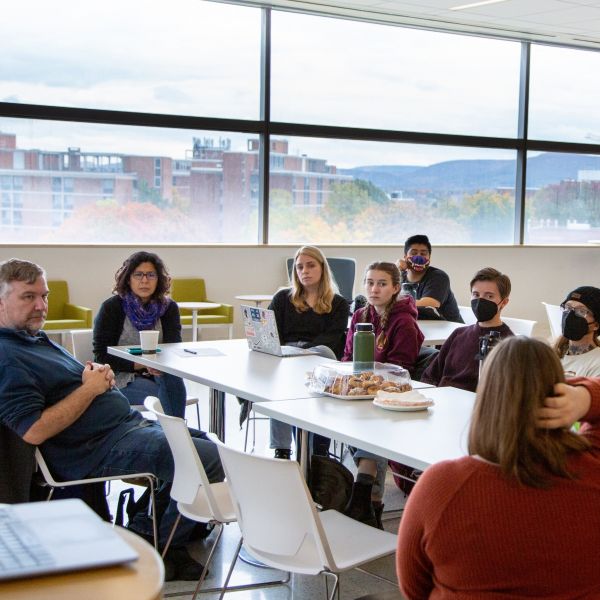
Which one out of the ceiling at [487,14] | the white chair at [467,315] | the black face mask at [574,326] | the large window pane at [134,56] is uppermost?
the ceiling at [487,14]

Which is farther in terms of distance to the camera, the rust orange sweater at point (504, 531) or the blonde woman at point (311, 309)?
the blonde woman at point (311, 309)

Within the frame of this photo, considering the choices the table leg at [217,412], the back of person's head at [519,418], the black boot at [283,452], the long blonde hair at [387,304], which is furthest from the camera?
the long blonde hair at [387,304]

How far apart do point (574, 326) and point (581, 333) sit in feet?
0.14

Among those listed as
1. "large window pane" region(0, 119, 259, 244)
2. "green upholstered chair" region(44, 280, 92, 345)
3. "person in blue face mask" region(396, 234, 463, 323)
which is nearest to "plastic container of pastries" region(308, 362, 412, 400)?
"person in blue face mask" region(396, 234, 463, 323)

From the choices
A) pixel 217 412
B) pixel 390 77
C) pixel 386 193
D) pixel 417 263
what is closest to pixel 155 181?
pixel 386 193

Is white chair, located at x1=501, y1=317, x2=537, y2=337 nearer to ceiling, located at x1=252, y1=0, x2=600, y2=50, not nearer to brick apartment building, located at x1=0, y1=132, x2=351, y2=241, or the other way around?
ceiling, located at x1=252, y1=0, x2=600, y2=50

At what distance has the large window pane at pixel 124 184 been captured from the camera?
8.42 m

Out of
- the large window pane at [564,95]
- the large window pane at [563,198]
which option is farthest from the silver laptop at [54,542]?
the large window pane at [564,95]

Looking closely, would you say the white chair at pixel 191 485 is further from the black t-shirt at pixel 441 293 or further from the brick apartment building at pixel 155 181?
the brick apartment building at pixel 155 181

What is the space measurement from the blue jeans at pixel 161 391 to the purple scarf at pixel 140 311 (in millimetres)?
335

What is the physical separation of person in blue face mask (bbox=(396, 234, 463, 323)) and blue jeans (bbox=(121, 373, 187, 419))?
1907mm

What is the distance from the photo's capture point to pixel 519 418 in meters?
1.67

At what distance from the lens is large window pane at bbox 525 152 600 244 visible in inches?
439

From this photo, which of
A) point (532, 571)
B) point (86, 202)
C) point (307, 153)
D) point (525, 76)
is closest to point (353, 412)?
point (532, 571)
